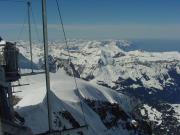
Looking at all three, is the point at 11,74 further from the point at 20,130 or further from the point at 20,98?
the point at 20,98

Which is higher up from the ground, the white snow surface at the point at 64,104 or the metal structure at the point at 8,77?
the metal structure at the point at 8,77

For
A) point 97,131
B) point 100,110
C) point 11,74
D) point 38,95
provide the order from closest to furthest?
point 11,74
point 97,131
point 38,95
point 100,110

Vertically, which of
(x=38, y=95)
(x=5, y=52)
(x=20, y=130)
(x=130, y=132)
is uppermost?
(x=5, y=52)

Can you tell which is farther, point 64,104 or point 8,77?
point 64,104

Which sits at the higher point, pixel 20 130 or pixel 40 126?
pixel 20 130

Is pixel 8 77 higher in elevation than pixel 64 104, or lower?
higher

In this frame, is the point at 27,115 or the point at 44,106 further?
the point at 44,106

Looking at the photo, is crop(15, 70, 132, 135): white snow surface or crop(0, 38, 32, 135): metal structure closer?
crop(0, 38, 32, 135): metal structure

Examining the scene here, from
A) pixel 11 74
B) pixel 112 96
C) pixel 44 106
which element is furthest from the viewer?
pixel 112 96

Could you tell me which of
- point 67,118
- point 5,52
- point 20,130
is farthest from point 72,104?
point 20,130

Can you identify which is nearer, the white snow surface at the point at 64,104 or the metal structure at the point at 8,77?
the metal structure at the point at 8,77

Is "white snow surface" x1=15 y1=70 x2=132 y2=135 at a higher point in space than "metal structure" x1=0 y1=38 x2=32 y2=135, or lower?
lower
